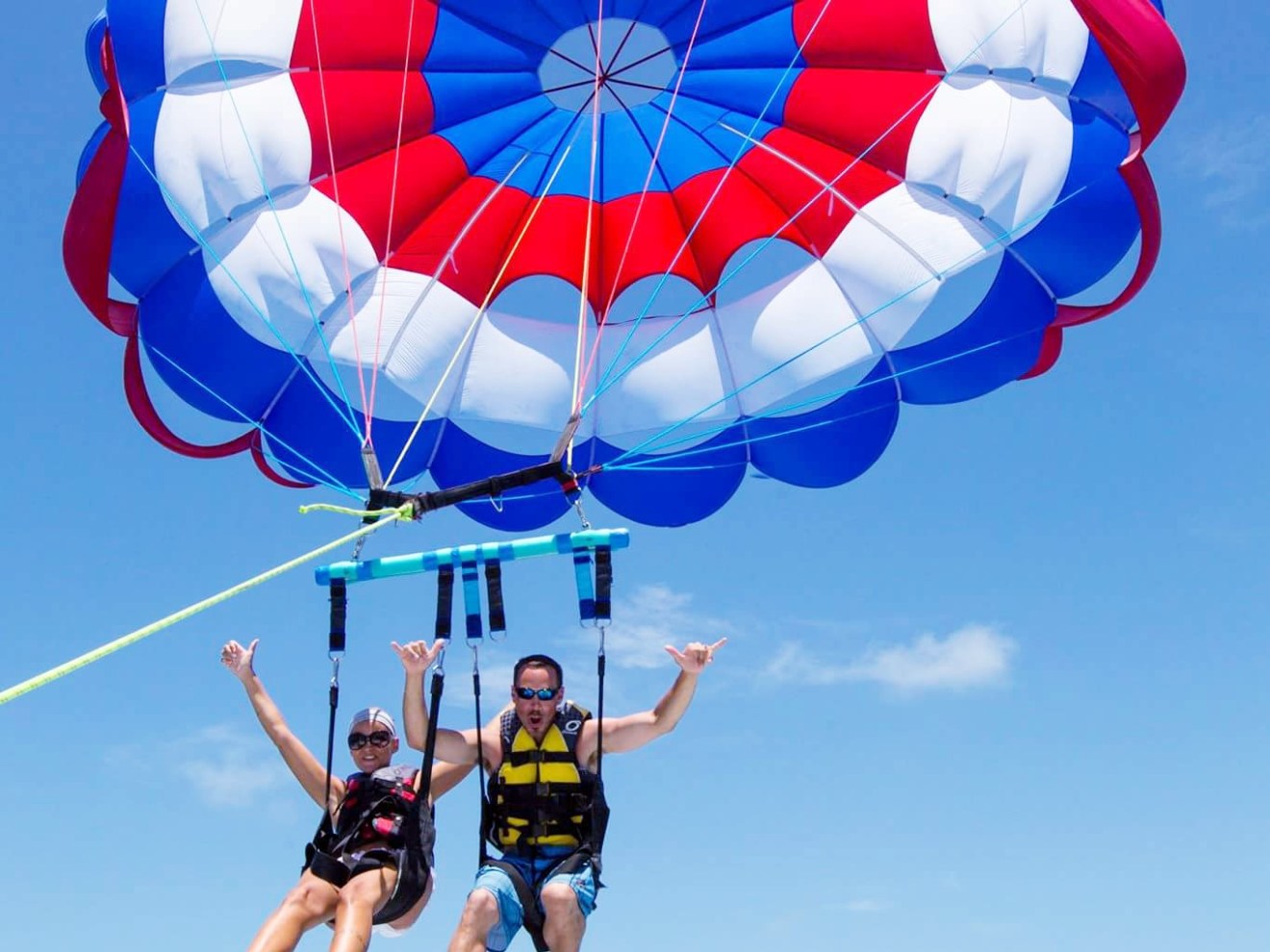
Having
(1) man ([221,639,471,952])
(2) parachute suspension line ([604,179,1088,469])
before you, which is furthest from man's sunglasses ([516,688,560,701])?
(2) parachute suspension line ([604,179,1088,469])

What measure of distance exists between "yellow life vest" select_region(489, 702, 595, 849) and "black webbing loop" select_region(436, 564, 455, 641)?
22.5 inches

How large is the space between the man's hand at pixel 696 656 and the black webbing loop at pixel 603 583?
29cm

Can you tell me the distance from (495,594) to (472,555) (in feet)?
0.60

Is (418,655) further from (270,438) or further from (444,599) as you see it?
(270,438)

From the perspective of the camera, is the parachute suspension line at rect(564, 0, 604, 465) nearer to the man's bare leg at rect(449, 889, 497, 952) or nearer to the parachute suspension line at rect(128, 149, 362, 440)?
the parachute suspension line at rect(128, 149, 362, 440)

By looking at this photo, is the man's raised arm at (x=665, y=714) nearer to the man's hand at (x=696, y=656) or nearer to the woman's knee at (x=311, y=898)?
the man's hand at (x=696, y=656)

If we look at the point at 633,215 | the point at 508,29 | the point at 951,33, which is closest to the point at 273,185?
the point at 508,29

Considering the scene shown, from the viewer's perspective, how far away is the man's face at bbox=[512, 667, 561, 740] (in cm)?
585

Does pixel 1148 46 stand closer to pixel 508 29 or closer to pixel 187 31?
pixel 508 29

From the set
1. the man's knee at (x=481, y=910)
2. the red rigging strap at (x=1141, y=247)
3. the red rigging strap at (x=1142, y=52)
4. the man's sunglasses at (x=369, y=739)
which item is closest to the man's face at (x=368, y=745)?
the man's sunglasses at (x=369, y=739)

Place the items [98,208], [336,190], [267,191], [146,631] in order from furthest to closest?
1. [336,190]
2. [267,191]
3. [98,208]
4. [146,631]

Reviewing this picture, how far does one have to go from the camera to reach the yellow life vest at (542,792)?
5.69 meters

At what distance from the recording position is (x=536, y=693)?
230 inches

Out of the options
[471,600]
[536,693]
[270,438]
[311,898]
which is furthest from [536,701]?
[270,438]
